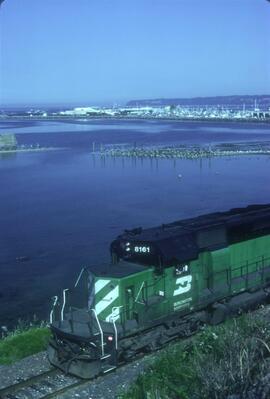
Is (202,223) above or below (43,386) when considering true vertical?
above

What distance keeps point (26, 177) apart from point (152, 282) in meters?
27.1

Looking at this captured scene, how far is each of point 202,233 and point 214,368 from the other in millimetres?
3251

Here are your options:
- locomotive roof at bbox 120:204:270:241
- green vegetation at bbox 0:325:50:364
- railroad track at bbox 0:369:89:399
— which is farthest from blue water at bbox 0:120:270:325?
railroad track at bbox 0:369:89:399

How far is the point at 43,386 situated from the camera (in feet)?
17.0

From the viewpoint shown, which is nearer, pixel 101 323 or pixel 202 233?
pixel 101 323

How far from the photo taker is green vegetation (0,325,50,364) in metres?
6.54

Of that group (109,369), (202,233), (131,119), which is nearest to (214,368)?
(109,369)

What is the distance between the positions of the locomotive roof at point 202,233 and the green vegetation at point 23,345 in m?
1.79

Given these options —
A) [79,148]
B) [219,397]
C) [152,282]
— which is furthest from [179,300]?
[79,148]

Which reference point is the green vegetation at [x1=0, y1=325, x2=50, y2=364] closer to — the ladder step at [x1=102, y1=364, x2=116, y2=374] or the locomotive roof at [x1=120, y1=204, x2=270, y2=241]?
the ladder step at [x1=102, y1=364, x2=116, y2=374]

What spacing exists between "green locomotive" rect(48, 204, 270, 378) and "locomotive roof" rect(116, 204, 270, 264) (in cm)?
1

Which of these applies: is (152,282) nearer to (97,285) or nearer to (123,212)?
(97,285)

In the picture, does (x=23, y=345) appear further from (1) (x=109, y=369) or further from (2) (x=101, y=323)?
(1) (x=109, y=369)

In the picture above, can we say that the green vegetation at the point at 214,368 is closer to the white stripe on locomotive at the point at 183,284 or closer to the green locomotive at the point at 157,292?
the green locomotive at the point at 157,292
